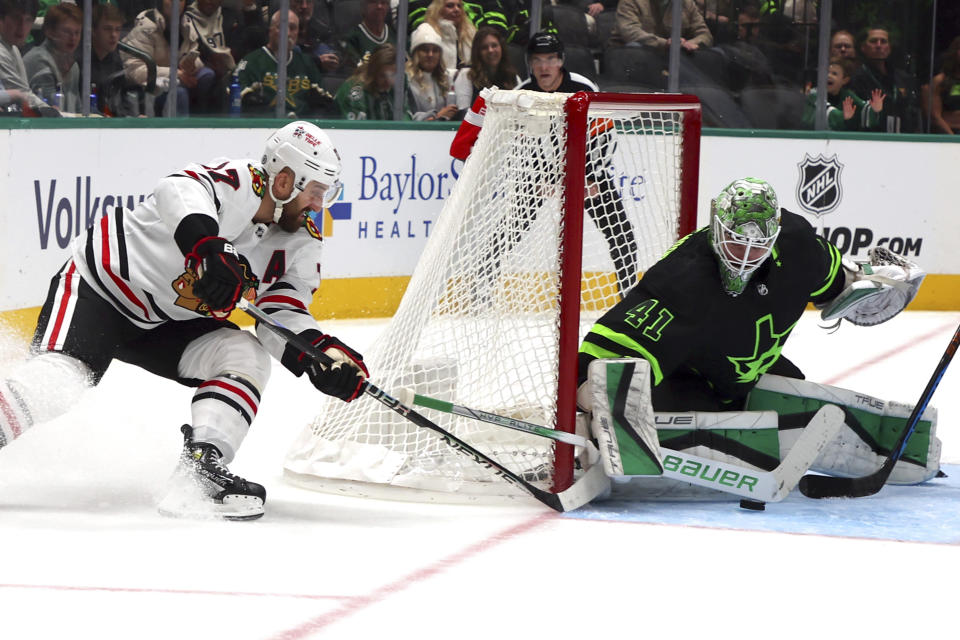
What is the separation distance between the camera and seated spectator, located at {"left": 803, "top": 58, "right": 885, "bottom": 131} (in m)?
7.31

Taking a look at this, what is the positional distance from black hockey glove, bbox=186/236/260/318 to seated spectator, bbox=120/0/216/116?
2754 mm

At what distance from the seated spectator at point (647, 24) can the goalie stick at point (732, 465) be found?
13.1 ft

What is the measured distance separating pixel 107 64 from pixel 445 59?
1.80m

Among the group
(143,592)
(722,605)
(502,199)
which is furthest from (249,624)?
(502,199)

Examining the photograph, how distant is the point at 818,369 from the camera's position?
5.49m

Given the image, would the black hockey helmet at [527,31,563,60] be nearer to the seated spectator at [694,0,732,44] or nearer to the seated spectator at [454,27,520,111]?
the seated spectator at [454,27,520,111]

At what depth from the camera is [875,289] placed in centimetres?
356

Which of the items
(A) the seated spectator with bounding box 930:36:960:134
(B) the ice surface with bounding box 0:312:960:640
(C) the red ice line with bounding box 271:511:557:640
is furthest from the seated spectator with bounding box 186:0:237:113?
(A) the seated spectator with bounding box 930:36:960:134

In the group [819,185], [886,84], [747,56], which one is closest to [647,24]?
[747,56]

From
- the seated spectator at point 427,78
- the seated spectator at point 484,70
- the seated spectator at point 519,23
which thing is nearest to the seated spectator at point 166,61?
the seated spectator at point 427,78

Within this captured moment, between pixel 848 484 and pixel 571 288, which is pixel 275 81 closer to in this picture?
pixel 571 288

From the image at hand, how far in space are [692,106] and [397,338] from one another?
93cm

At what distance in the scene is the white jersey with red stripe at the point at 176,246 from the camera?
3094mm

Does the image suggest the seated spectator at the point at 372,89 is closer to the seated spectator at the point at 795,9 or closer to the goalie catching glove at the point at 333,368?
the seated spectator at the point at 795,9
